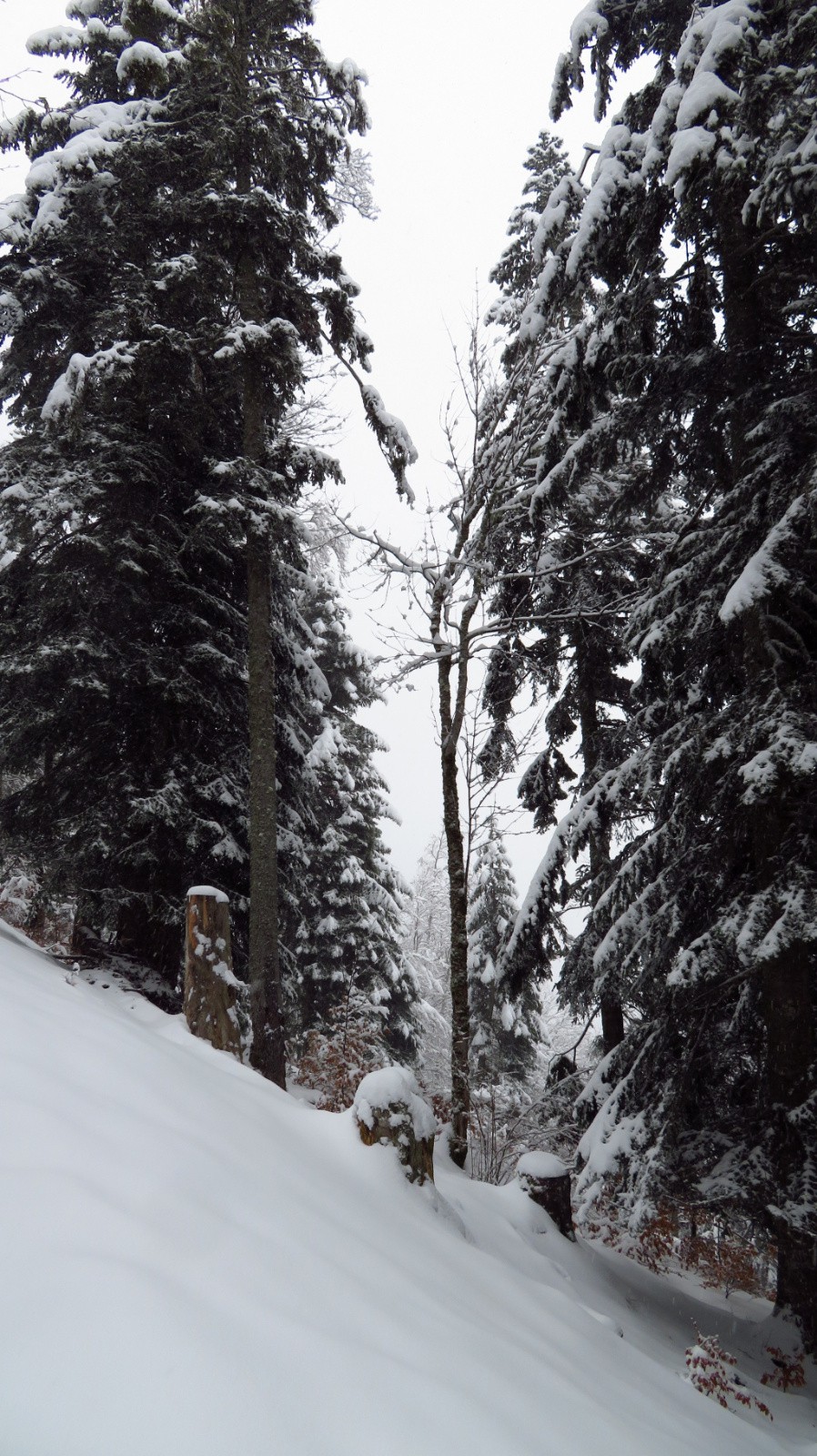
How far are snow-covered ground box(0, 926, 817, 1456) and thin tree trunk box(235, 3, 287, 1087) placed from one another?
13.6 ft

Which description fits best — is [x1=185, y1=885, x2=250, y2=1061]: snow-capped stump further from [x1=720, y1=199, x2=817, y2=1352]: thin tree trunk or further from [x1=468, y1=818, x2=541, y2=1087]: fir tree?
[x1=468, y1=818, x2=541, y2=1087]: fir tree

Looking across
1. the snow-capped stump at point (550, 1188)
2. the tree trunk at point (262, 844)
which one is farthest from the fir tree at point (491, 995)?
the snow-capped stump at point (550, 1188)

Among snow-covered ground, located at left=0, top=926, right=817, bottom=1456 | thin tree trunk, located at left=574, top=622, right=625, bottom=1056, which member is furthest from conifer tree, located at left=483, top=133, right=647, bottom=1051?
snow-covered ground, located at left=0, top=926, right=817, bottom=1456

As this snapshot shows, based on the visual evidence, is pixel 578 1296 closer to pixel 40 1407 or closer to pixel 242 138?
pixel 40 1407

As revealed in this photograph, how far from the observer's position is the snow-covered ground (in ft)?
5.70

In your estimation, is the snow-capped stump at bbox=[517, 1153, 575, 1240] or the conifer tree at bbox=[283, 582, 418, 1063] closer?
the snow-capped stump at bbox=[517, 1153, 575, 1240]

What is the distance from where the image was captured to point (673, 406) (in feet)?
25.3

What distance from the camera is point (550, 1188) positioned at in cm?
723

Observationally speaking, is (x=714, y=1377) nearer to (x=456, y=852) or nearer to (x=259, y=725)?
(x=456, y=852)

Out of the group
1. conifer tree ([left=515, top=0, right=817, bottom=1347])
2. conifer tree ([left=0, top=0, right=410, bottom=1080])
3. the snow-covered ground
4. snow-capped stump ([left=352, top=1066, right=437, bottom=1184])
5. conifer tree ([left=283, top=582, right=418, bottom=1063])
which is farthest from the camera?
conifer tree ([left=283, top=582, right=418, bottom=1063])

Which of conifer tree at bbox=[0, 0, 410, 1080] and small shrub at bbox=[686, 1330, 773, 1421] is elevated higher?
conifer tree at bbox=[0, 0, 410, 1080]

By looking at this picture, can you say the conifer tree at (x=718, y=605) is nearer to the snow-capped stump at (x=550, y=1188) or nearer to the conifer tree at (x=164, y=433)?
the snow-capped stump at (x=550, y=1188)

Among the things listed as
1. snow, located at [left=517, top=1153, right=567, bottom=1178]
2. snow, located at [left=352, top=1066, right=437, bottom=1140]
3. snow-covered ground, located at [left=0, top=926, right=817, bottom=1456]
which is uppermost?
snow, located at [left=352, top=1066, right=437, bottom=1140]

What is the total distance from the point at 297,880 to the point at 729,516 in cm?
798
